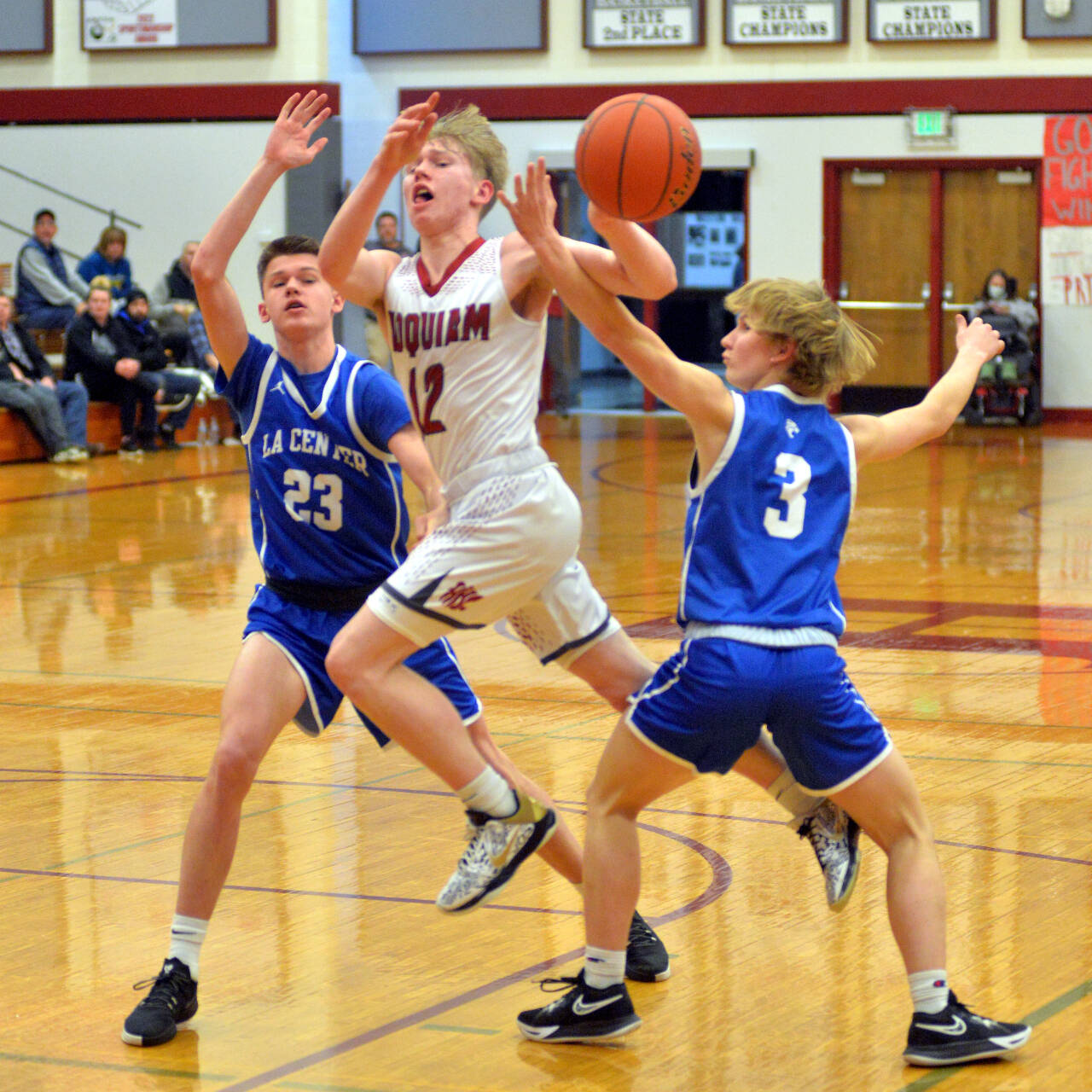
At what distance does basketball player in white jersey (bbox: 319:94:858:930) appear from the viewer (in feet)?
12.1

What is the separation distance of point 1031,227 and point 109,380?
971 centimetres

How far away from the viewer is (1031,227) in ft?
63.8

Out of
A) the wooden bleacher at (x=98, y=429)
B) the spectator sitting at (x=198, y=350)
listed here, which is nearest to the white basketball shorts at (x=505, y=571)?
the wooden bleacher at (x=98, y=429)

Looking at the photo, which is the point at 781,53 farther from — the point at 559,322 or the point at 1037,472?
the point at 1037,472

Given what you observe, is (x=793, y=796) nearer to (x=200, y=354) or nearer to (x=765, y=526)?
(x=765, y=526)

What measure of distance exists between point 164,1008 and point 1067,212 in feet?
56.4

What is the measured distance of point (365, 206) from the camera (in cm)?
377

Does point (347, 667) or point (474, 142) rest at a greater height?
point (474, 142)

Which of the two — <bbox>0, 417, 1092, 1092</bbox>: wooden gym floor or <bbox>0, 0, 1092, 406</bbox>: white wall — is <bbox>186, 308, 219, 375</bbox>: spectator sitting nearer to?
<bbox>0, 0, 1092, 406</bbox>: white wall

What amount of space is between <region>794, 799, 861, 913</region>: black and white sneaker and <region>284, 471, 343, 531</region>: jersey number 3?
121 cm

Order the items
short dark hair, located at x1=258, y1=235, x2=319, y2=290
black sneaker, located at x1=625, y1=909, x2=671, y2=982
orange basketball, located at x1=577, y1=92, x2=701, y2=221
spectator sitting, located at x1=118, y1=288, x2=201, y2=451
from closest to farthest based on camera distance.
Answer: orange basketball, located at x1=577, y1=92, x2=701, y2=221
black sneaker, located at x1=625, y1=909, x2=671, y2=982
short dark hair, located at x1=258, y1=235, x2=319, y2=290
spectator sitting, located at x1=118, y1=288, x2=201, y2=451

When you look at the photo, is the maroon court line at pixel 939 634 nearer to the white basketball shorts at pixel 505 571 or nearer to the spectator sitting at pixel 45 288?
the white basketball shorts at pixel 505 571

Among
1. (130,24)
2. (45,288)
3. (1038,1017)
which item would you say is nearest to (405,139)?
(1038,1017)

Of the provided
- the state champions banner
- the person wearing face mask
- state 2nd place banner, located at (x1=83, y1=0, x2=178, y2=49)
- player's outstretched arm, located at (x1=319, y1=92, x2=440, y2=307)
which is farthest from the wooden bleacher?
player's outstretched arm, located at (x1=319, y1=92, x2=440, y2=307)
